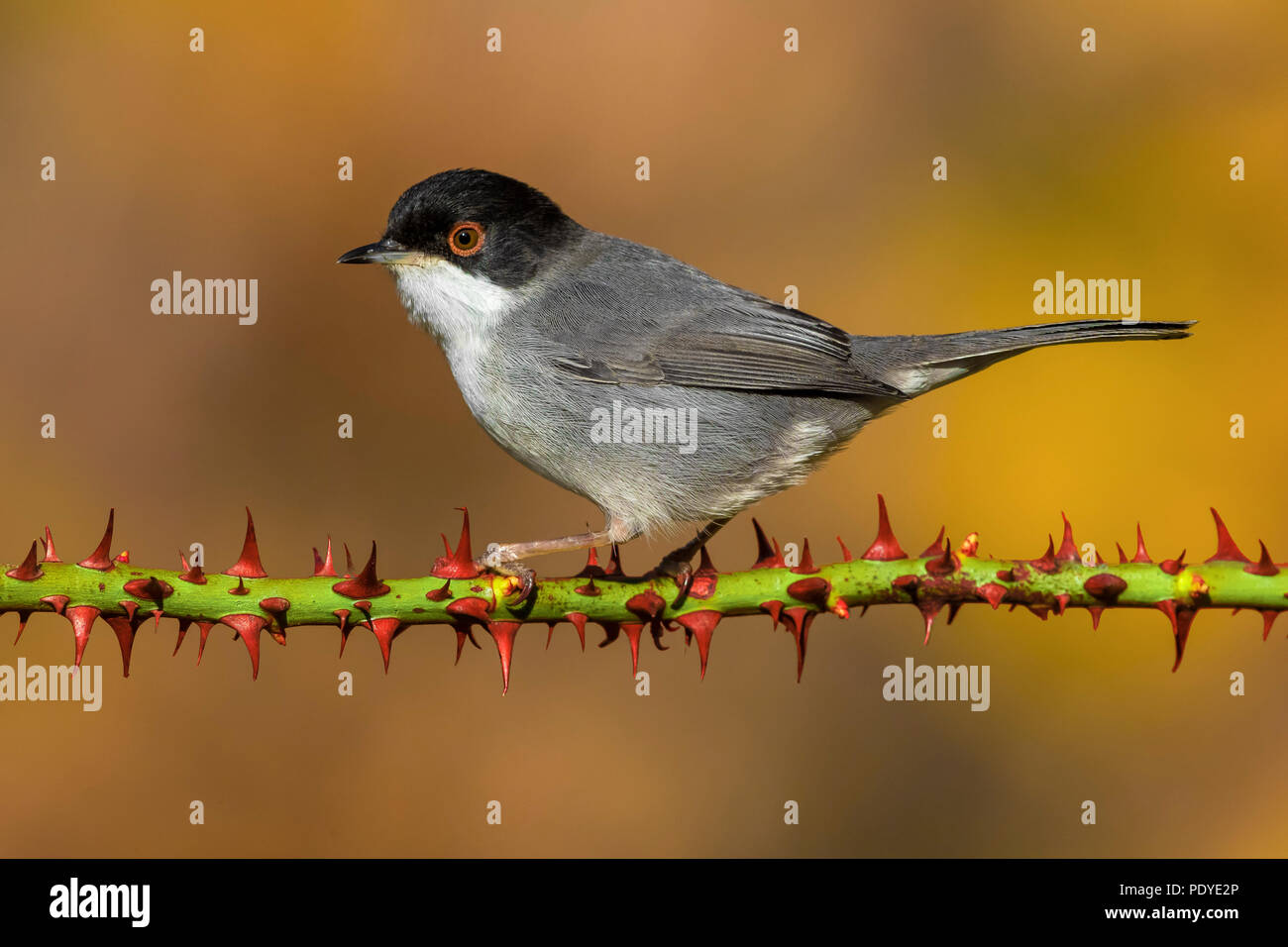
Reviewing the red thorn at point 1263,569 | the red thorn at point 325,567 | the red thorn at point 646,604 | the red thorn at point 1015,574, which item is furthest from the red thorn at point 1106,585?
the red thorn at point 325,567

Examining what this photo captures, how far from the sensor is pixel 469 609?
222 centimetres

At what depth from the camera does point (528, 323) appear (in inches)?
157

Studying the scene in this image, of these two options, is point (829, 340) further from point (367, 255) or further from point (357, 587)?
point (357, 587)

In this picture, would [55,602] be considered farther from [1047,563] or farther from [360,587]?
[1047,563]

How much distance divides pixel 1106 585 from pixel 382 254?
258 cm

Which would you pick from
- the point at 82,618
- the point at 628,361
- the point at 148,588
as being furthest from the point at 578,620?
the point at 628,361

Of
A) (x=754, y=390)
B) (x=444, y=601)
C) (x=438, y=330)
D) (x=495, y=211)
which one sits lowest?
(x=444, y=601)

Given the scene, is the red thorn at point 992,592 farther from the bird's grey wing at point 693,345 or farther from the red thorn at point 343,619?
the bird's grey wing at point 693,345

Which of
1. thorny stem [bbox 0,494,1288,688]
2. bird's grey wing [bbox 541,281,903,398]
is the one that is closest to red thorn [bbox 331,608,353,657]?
thorny stem [bbox 0,494,1288,688]

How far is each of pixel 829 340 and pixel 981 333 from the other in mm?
560

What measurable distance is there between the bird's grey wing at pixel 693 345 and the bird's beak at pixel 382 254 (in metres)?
0.55

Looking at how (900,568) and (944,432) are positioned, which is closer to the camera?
(900,568)

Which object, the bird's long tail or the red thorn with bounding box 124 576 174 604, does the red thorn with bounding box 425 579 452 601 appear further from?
the bird's long tail

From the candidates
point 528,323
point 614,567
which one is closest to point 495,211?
point 528,323
